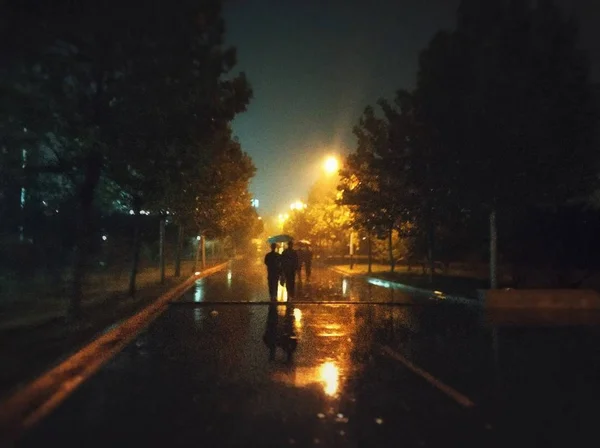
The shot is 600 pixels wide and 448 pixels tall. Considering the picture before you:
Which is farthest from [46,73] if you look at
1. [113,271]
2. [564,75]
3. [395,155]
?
[113,271]

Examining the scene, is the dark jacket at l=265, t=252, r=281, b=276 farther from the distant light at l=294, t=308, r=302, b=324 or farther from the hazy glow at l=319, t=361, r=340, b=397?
the hazy glow at l=319, t=361, r=340, b=397

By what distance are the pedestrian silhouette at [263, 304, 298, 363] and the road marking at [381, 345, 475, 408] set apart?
1.70 meters

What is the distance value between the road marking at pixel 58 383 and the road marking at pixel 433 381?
4640 mm

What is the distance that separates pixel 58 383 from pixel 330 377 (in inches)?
143

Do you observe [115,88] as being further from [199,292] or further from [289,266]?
[199,292]

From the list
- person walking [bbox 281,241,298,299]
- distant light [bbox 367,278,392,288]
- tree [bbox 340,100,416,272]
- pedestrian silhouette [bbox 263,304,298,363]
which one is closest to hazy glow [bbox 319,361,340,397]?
pedestrian silhouette [bbox 263,304,298,363]

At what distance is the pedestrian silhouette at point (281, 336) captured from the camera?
40.7 feet

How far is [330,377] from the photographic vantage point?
997cm

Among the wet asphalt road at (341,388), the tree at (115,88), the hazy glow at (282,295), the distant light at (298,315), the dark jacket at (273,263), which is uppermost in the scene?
the tree at (115,88)

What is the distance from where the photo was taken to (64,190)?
1856 cm

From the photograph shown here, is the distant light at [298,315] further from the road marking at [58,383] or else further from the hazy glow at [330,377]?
the hazy glow at [330,377]

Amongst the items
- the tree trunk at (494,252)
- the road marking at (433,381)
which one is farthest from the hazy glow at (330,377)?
the tree trunk at (494,252)

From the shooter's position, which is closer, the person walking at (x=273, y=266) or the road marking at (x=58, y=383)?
the road marking at (x=58, y=383)

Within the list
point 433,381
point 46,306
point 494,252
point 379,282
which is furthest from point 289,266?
point 433,381
